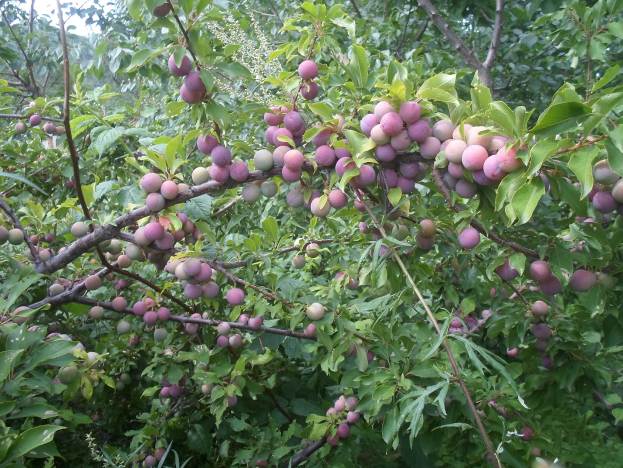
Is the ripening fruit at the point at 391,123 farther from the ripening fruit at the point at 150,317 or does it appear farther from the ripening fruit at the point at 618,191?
the ripening fruit at the point at 150,317

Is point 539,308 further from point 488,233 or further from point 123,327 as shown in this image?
point 123,327

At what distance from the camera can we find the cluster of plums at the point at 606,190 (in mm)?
912

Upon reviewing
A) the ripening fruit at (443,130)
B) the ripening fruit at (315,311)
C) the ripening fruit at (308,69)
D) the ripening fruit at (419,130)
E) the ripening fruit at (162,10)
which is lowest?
the ripening fruit at (315,311)

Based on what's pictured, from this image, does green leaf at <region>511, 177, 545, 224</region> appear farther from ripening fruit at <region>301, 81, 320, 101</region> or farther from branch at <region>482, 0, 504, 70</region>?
branch at <region>482, 0, 504, 70</region>

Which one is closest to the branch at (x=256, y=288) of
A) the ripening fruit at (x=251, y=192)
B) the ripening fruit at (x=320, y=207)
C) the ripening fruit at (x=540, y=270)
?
the ripening fruit at (x=251, y=192)

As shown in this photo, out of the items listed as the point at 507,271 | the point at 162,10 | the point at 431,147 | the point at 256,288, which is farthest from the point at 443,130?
the point at 256,288

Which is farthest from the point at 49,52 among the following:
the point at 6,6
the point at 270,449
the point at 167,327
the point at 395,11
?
the point at 270,449

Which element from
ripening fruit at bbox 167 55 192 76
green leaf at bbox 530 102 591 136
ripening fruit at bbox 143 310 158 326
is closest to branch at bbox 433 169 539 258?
green leaf at bbox 530 102 591 136

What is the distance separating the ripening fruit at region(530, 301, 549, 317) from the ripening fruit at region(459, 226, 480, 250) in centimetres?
58

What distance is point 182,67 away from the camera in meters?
1.10

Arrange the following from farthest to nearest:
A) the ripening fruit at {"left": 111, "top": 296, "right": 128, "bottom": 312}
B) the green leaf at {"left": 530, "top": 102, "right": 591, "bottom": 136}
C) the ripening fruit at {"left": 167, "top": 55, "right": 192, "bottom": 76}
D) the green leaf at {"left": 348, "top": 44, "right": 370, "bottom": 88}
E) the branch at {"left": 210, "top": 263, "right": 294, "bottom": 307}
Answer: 1. the ripening fruit at {"left": 111, "top": 296, "right": 128, "bottom": 312}
2. the branch at {"left": 210, "top": 263, "right": 294, "bottom": 307}
3. the green leaf at {"left": 348, "top": 44, "right": 370, "bottom": 88}
4. the ripening fruit at {"left": 167, "top": 55, "right": 192, "bottom": 76}
5. the green leaf at {"left": 530, "top": 102, "right": 591, "bottom": 136}

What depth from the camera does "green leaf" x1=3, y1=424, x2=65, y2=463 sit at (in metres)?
0.90

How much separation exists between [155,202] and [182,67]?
314 millimetres

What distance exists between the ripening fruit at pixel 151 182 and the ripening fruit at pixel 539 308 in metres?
1.13
